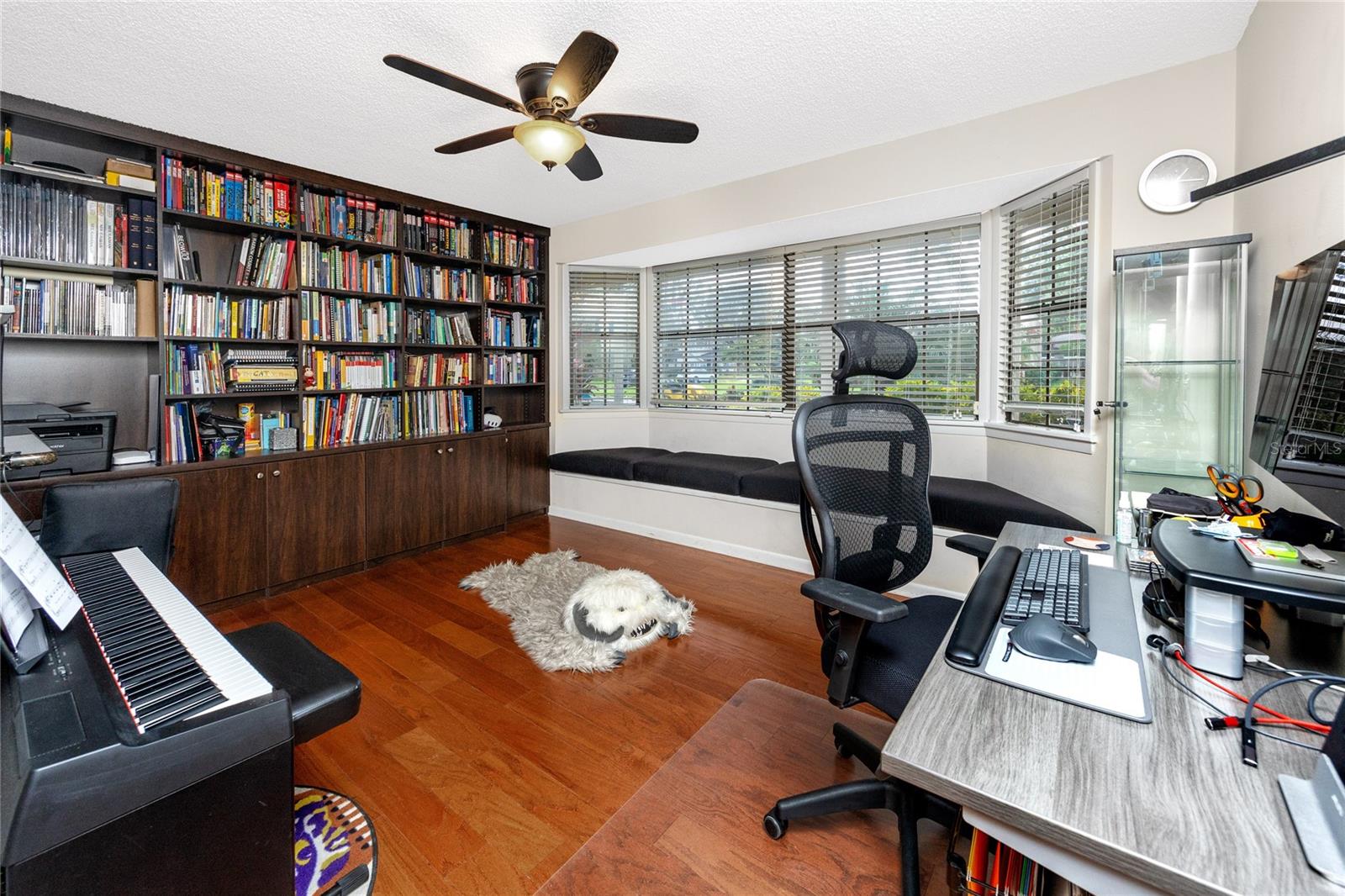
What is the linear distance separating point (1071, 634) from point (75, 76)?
3.87 metres

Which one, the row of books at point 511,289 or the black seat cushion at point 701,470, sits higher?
the row of books at point 511,289

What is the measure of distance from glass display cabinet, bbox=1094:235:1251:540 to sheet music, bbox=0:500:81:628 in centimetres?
306

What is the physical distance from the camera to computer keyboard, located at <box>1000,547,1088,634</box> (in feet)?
3.54

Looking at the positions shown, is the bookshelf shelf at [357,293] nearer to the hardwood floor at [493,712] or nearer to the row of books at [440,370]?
the row of books at [440,370]

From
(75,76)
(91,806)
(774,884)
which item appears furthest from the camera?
(75,76)

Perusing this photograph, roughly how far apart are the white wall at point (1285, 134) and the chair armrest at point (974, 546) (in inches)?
34.4

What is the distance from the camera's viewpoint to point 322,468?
11.0 feet

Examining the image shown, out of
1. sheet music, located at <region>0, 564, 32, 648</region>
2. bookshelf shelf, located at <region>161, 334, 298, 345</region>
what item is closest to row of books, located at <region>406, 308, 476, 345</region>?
bookshelf shelf, located at <region>161, 334, 298, 345</region>

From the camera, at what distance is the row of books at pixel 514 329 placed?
4406 millimetres

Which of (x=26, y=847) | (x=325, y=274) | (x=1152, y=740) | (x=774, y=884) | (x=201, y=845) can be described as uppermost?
(x=325, y=274)

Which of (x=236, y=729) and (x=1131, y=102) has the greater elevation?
(x=1131, y=102)

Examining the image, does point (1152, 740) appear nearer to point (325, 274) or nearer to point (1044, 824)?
point (1044, 824)

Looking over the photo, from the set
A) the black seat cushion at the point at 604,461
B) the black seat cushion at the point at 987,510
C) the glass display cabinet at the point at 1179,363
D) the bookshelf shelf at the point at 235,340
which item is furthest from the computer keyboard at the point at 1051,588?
the bookshelf shelf at the point at 235,340

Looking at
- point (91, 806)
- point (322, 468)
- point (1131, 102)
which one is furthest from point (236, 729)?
point (1131, 102)
